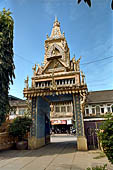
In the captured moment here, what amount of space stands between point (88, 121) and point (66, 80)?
4.23 metres

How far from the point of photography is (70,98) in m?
13.2

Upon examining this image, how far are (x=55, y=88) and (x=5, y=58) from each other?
4.93 meters

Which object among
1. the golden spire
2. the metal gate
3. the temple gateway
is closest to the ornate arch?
the temple gateway

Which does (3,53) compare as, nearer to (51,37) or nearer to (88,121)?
(51,37)

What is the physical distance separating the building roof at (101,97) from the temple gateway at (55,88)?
1756 centimetres

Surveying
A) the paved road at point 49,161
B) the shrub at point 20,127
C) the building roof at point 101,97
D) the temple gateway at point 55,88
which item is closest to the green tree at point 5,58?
the shrub at point 20,127

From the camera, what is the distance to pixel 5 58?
10.7 meters

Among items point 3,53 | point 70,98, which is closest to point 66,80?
point 70,98

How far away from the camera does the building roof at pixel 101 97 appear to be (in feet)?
100

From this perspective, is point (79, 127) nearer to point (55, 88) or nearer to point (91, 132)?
point (91, 132)

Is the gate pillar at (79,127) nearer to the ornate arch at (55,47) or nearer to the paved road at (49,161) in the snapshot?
the paved road at (49,161)

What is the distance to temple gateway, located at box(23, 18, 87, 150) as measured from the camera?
1051cm

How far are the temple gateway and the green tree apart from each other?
5.47 ft

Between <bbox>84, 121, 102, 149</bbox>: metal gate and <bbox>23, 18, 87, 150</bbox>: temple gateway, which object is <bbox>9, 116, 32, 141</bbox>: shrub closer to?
<bbox>23, 18, 87, 150</bbox>: temple gateway
